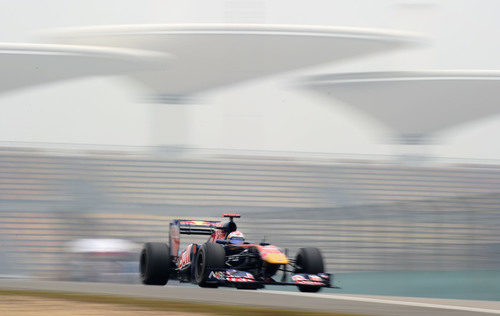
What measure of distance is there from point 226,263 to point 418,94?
32736 millimetres

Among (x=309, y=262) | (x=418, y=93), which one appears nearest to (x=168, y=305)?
(x=309, y=262)

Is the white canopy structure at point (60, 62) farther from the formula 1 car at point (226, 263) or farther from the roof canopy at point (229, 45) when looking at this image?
the formula 1 car at point (226, 263)

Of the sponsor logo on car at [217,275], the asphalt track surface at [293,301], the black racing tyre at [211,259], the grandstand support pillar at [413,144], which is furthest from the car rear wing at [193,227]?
the grandstand support pillar at [413,144]

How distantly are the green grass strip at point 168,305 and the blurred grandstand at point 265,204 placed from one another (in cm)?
935

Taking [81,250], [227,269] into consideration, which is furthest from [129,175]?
[227,269]

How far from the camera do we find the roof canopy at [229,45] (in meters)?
38.5

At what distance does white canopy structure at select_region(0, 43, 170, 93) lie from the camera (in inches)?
1452

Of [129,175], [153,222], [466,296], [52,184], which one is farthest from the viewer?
[129,175]

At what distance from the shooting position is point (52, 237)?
66.6 ft

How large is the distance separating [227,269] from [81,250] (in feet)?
23.6

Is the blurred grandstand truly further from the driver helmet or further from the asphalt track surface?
the asphalt track surface

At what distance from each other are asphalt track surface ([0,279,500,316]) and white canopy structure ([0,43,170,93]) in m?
27.7

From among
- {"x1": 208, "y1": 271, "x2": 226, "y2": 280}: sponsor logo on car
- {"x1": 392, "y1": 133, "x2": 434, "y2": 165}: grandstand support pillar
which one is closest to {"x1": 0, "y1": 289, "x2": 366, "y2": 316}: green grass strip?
{"x1": 208, "y1": 271, "x2": 226, "y2": 280}: sponsor logo on car

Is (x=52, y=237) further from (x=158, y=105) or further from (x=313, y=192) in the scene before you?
(x=158, y=105)
